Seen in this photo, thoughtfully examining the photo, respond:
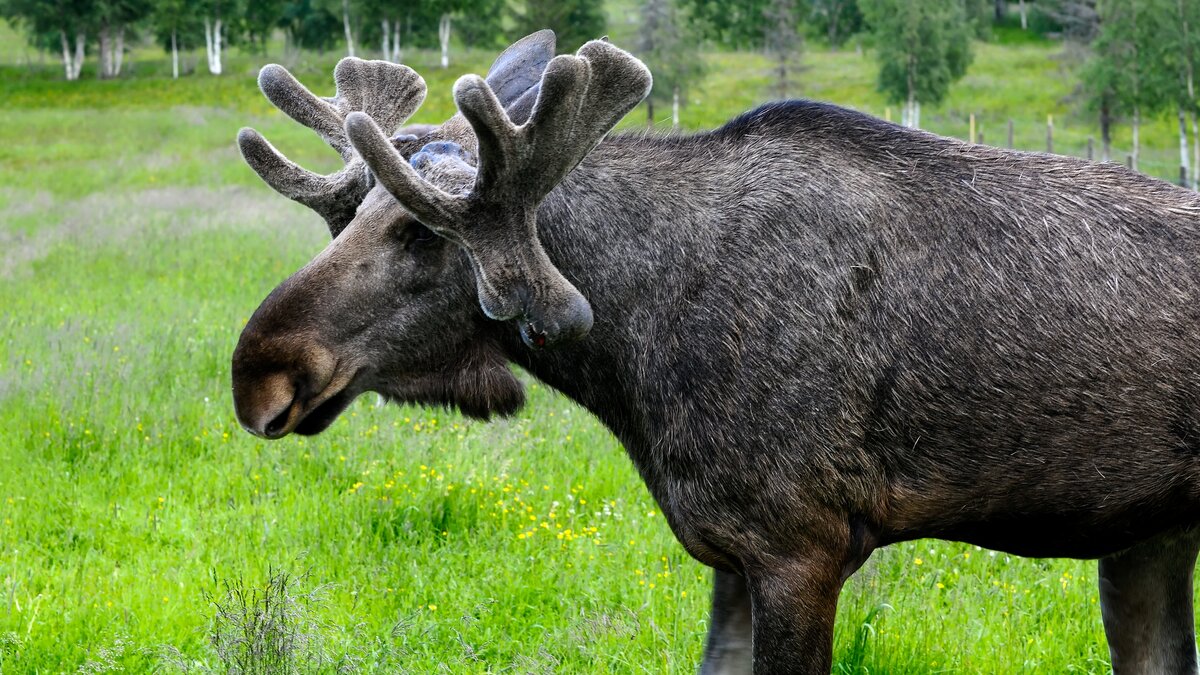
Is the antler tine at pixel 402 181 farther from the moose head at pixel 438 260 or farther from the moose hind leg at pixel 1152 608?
the moose hind leg at pixel 1152 608

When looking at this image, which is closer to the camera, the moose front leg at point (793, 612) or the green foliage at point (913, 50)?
the moose front leg at point (793, 612)

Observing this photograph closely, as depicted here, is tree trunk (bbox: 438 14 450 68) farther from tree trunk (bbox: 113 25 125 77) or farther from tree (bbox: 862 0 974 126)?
tree (bbox: 862 0 974 126)

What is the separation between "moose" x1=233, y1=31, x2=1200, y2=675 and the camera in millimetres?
3549

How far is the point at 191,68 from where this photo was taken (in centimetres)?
7519

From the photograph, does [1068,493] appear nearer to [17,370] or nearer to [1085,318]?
[1085,318]

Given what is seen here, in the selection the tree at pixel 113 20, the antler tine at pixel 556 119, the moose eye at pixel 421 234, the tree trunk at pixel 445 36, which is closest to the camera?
the antler tine at pixel 556 119

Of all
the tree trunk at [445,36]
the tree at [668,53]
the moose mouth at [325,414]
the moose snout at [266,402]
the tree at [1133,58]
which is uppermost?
the moose snout at [266,402]

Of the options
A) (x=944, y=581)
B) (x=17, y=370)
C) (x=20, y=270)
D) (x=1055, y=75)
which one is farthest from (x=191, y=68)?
(x=944, y=581)

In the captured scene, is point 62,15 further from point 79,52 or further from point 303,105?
point 303,105

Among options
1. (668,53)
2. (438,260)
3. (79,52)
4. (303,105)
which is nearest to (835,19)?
(668,53)

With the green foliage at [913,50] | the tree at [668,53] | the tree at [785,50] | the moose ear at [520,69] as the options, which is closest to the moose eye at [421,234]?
the moose ear at [520,69]

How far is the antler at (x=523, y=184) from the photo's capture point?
3.43 meters

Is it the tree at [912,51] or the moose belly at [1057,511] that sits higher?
the moose belly at [1057,511]

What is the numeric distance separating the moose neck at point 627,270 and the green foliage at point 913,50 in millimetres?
47919
